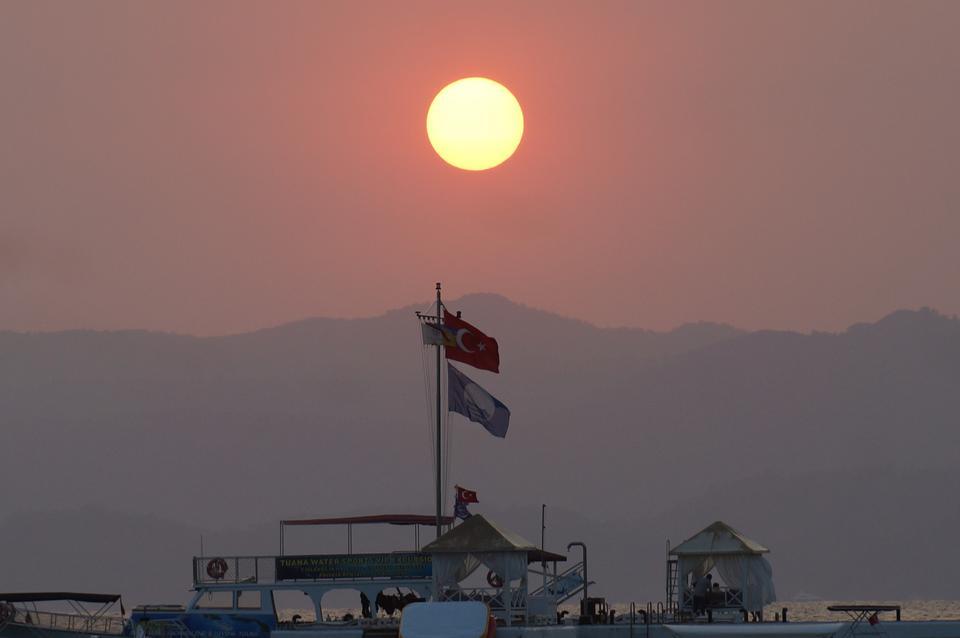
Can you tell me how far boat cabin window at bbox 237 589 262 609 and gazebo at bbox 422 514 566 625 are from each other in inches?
303

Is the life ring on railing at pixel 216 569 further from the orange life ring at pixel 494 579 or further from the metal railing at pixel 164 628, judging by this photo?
the orange life ring at pixel 494 579

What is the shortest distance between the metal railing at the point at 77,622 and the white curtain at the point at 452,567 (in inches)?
556

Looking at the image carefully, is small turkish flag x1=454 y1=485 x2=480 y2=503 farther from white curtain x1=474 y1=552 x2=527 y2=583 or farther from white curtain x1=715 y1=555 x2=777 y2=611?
white curtain x1=715 y1=555 x2=777 y2=611

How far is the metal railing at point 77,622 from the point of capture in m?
81.9

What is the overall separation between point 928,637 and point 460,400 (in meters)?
22.4

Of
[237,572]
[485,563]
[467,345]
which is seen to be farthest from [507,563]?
[237,572]

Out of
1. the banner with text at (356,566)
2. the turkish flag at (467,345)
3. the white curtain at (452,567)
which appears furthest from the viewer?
the turkish flag at (467,345)

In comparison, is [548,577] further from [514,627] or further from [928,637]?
[928,637]

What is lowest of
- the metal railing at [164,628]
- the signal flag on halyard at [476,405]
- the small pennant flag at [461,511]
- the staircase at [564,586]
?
the metal railing at [164,628]

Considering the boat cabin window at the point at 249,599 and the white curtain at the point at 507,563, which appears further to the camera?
the boat cabin window at the point at 249,599

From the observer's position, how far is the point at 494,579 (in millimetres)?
79938

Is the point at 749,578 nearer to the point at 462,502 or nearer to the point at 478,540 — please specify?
the point at 462,502

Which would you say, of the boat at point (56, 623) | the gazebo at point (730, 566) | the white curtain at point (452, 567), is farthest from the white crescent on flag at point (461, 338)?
the boat at point (56, 623)

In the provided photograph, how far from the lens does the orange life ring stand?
78.8 m
